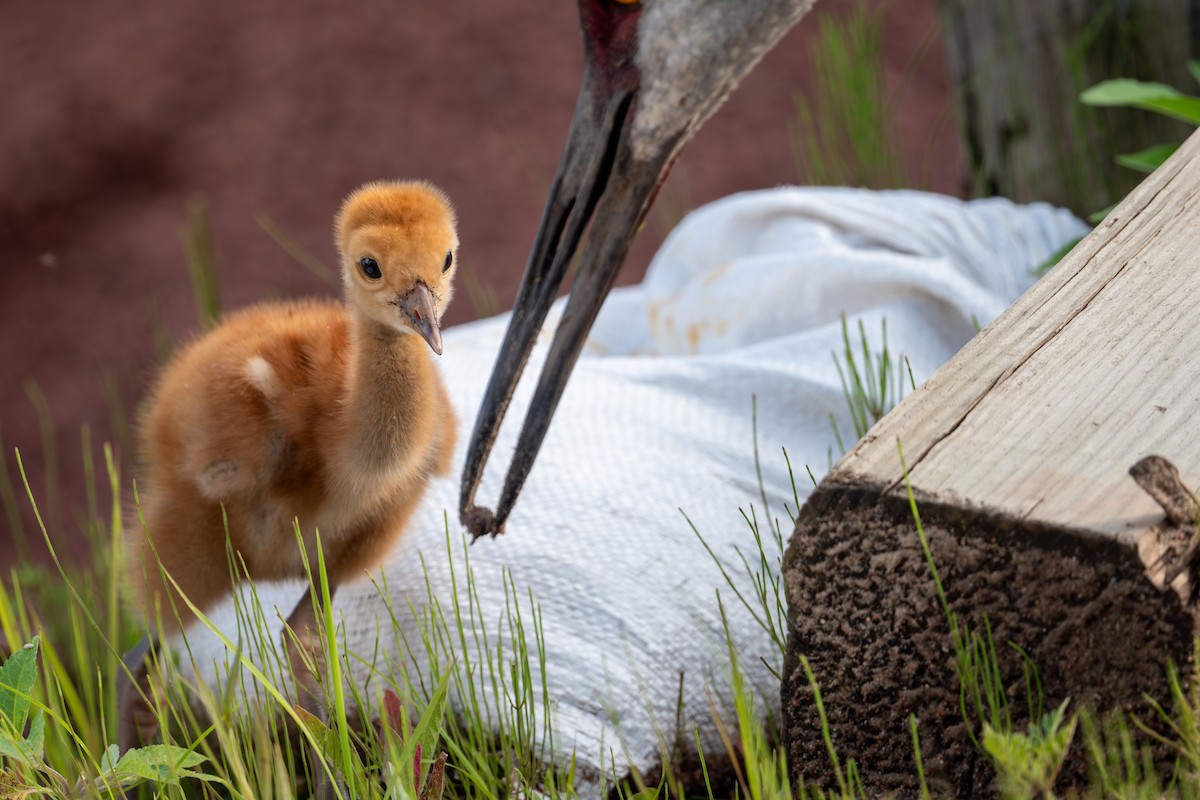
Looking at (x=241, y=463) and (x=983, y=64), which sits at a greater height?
(x=983, y=64)

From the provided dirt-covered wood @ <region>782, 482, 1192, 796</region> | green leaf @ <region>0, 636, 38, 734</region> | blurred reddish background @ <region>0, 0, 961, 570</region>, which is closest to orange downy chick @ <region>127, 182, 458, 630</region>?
green leaf @ <region>0, 636, 38, 734</region>

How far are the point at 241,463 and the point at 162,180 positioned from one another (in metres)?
4.01

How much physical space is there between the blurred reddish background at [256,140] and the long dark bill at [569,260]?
3.12 metres

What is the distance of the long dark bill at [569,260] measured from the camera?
48.5 inches

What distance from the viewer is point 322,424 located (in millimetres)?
1289

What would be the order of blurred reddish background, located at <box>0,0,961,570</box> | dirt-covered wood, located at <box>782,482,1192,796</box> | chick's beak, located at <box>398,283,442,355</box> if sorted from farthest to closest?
blurred reddish background, located at <box>0,0,961,570</box> → chick's beak, located at <box>398,283,442,355</box> → dirt-covered wood, located at <box>782,482,1192,796</box>

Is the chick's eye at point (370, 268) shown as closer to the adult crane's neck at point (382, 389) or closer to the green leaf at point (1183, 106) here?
the adult crane's neck at point (382, 389)

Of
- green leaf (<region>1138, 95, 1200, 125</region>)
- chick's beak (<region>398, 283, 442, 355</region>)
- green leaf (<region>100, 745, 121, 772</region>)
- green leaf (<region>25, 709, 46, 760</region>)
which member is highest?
green leaf (<region>1138, 95, 1200, 125</region>)

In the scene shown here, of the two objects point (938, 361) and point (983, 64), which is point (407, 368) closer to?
point (938, 361)

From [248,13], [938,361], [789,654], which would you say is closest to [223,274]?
[248,13]

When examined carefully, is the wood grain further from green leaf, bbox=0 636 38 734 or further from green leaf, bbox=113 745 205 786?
green leaf, bbox=0 636 38 734

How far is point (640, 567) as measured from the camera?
133 cm

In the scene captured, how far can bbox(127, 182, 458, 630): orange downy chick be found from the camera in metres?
1.21

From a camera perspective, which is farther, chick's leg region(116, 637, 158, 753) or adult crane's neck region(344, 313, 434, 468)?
chick's leg region(116, 637, 158, 753)
